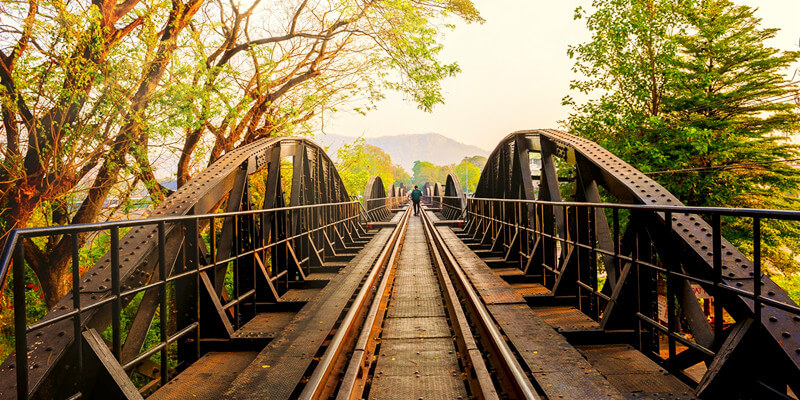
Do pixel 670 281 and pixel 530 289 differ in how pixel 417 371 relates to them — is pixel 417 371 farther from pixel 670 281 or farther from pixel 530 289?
pixel 530 289

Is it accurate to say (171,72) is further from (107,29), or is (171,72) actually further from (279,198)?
(279,198)

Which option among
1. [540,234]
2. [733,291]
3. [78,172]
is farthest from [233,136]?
[733,291]

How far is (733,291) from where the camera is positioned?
8.98 ft

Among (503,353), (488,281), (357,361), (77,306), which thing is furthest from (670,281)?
(77,306)

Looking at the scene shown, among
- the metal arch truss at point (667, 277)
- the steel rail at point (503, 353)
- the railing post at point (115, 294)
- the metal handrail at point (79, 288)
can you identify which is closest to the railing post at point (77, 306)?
the metal handrail at point (79, 288)

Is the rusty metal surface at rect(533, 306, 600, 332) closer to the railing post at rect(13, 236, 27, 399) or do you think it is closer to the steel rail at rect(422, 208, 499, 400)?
the steel rail at rect(422, 208, 499, 400)

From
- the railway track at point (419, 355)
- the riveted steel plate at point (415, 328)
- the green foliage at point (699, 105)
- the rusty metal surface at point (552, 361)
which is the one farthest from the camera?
the green foliage at point (699, 105)

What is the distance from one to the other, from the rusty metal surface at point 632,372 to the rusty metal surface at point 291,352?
242cm

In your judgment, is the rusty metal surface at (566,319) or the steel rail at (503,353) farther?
the rusty metal surface at (566,319)

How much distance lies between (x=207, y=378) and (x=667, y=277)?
12.3 feet

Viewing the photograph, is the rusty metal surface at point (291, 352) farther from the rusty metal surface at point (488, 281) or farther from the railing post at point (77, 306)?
the rusty metal surface at point (488, 281)

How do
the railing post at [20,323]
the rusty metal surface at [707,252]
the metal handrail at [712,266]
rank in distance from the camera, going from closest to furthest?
1. the railing post at [20,323]
2. the metal handrail at [712,266]
3. the rusty metal surface at [707,252]

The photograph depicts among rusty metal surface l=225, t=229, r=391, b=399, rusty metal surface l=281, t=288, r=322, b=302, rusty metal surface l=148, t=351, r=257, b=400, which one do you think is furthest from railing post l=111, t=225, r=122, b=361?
rusty metal surface l=281, t=288, r=322, b=302

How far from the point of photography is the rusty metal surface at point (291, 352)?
10.6 feet
